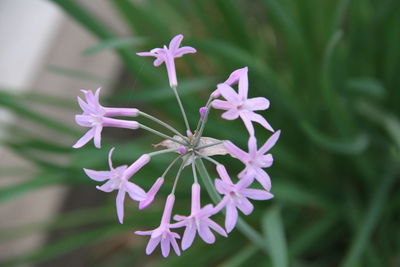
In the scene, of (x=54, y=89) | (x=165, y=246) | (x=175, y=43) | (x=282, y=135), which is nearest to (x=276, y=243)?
(x=165, y=246)

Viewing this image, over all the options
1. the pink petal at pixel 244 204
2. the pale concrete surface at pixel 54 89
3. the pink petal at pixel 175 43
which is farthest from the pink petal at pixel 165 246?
the pale concrete surface at pixel 54 89

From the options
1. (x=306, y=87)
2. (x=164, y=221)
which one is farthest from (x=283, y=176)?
(x=164, y=221)

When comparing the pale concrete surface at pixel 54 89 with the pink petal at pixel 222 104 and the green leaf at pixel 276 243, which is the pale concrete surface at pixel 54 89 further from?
the pink petal at pixel 222 104

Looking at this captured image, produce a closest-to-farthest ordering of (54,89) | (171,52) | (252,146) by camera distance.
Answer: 1. (252,146)
2. (171,52)
3. (54,89)

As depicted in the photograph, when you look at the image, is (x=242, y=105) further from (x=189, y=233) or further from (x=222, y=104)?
(x=189, y=233)

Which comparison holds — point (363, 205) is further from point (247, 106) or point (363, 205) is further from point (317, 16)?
point (247, 106)

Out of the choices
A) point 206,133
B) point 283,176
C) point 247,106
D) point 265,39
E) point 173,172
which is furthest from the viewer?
point 265,39
